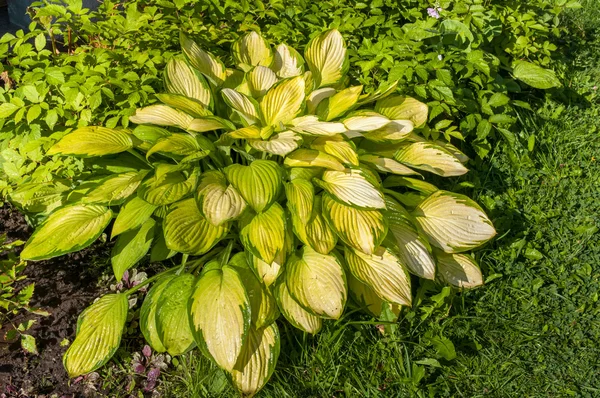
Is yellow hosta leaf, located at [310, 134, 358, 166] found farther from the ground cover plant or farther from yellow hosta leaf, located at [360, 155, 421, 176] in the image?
the ground cover plant

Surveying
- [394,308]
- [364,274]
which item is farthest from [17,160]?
[394,308]

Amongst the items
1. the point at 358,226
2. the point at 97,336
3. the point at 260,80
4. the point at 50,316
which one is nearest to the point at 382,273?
the point at 358,226

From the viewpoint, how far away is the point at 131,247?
2.34 metres

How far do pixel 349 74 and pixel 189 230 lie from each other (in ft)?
4.39

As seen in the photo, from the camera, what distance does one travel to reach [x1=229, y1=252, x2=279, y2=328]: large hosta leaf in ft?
7.02

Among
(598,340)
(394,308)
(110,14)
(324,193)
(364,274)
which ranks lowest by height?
(598,340)

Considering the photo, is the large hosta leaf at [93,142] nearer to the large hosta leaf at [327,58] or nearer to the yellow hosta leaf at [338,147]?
the yellow hosta leaf at [338,147]

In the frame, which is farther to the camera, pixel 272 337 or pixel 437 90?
pixel 437 90

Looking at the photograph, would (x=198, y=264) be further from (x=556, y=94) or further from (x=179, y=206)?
(x=556, y=94)

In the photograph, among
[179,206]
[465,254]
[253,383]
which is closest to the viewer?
[253,383]

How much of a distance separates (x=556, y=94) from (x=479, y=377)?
2158 mm

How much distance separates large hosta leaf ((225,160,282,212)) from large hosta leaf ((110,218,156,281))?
0.44 meters

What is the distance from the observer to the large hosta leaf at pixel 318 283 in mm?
2078

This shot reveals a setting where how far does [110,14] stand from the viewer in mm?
2680
